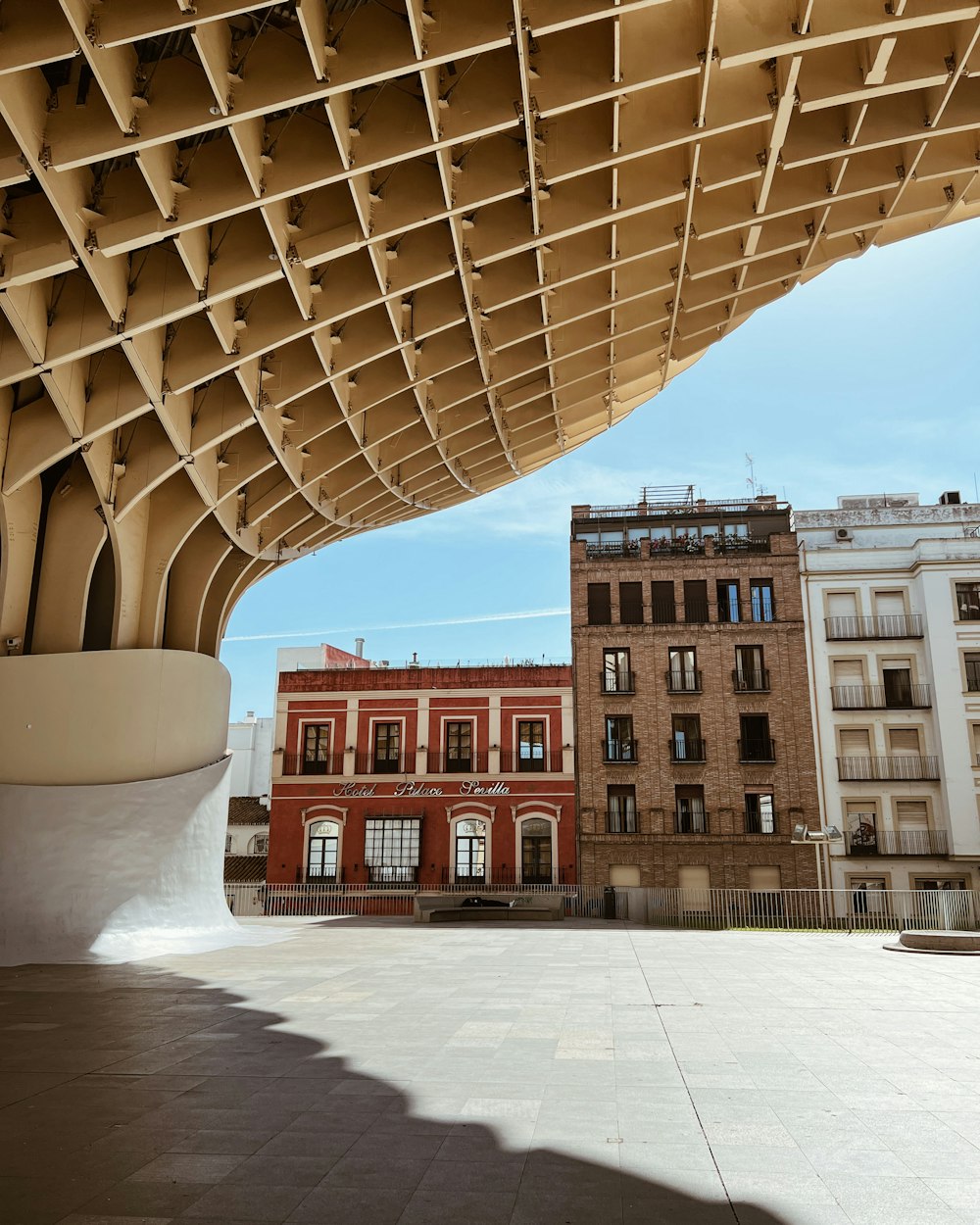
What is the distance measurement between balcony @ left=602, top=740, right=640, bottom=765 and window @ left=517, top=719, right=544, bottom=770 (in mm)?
2881

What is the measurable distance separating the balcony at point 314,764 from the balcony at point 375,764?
70 centimetres

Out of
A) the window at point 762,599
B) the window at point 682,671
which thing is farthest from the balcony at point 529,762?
the window at point 762,599

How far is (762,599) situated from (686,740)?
656cm

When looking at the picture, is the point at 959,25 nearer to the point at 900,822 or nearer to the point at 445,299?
the point at 445,299

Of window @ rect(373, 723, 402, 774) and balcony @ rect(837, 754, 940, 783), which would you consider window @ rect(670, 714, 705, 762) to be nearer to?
balcony @ rect(837, 754, 940, 783)

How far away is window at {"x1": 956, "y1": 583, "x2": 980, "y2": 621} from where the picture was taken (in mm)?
37969

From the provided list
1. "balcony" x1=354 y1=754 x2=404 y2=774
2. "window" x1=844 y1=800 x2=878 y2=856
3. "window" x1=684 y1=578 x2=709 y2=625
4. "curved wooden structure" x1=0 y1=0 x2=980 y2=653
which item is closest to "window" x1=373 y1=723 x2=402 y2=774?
"balcony" x1=354 y1=754 x2=404 y2=774

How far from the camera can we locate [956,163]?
15.0 metres

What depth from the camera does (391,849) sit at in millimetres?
40281

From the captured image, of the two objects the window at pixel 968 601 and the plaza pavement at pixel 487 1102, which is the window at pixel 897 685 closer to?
the window at pixel 968 601

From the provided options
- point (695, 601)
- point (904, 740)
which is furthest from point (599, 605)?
point (904, 740)

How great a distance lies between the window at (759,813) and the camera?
1494 inches

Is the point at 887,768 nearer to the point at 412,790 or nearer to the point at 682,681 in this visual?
the point at 682,681

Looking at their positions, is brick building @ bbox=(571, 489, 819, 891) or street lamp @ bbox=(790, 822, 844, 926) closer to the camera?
street lamp @ bbox=(790, 822, 844, 926)
